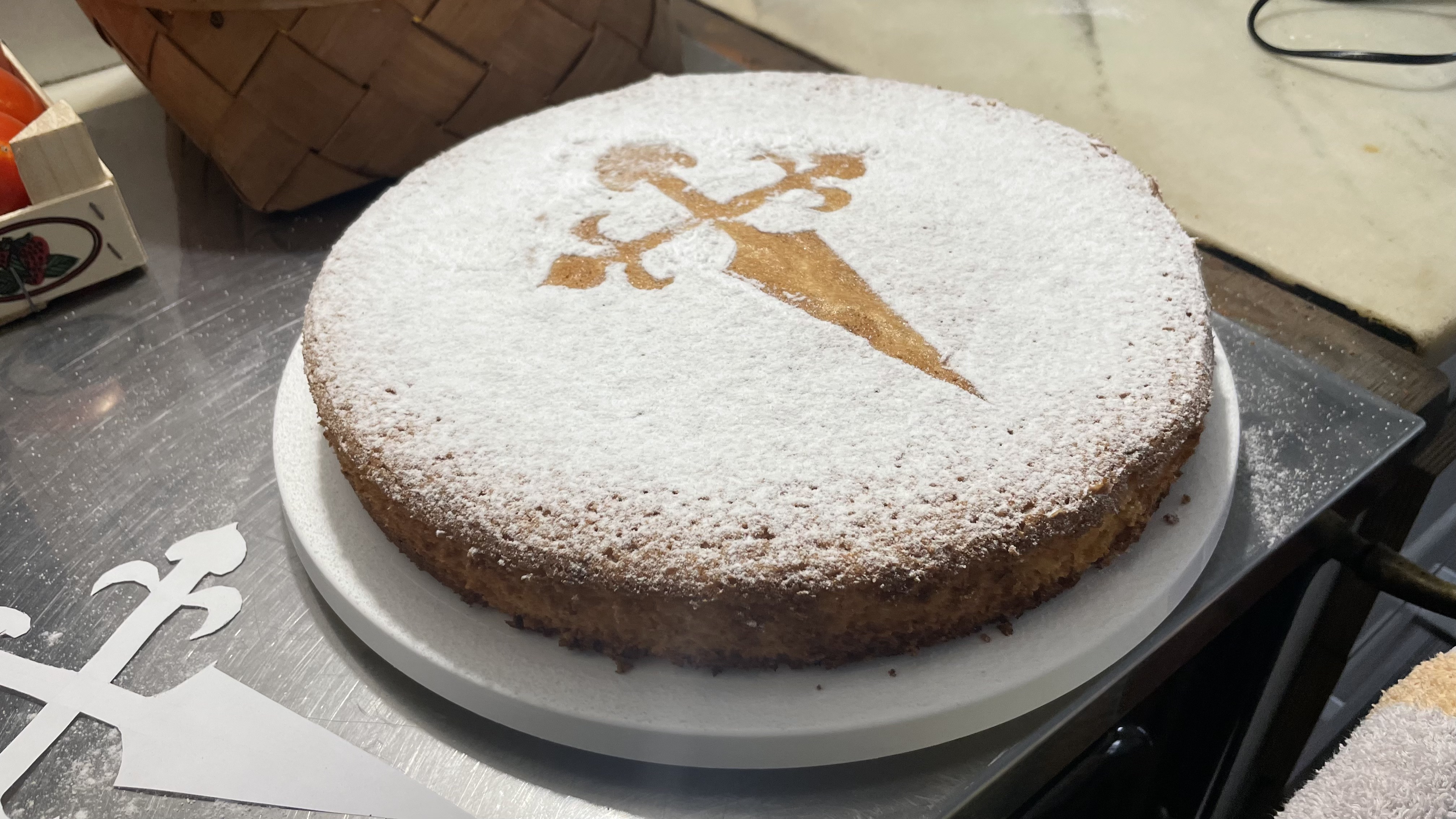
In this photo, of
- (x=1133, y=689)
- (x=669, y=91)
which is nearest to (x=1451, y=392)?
(x=1133, y=689)

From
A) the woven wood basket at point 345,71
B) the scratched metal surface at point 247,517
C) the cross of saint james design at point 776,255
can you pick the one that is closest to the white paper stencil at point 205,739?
the scratched metal surface at point 247,517

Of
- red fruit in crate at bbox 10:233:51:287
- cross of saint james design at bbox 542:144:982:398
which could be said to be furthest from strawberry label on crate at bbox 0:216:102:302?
cross of saint james design at bbox 542:144:982:398

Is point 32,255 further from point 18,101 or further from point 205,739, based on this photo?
point 205,739

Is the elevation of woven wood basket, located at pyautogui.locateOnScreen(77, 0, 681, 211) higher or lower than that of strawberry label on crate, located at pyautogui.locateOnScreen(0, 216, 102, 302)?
higher

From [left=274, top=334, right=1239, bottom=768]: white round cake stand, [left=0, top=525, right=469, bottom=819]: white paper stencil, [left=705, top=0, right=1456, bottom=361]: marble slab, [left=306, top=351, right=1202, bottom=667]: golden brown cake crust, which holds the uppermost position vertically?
[left=705, top=0, right=1456, bottom=361]: marble slab

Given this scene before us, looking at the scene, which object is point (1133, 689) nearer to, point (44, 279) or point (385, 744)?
point (385, 744)

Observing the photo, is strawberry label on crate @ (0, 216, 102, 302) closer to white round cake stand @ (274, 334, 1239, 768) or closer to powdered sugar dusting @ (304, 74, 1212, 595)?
powdered sugar dusting @ (304, 74, 1212, 595)
